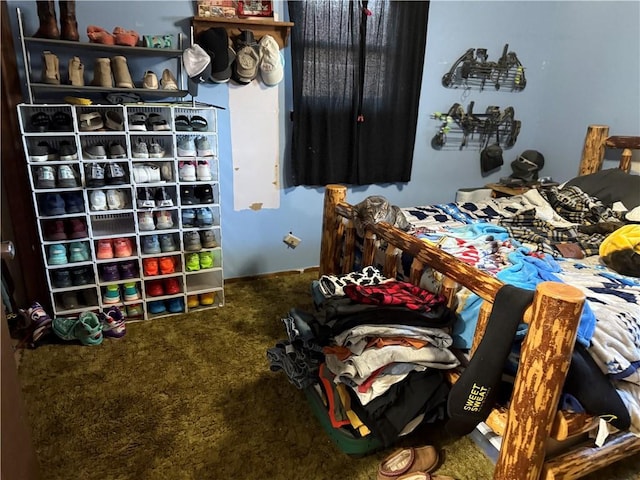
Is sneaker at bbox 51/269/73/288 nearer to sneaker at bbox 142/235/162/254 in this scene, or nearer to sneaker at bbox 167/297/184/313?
sneaker at bbox 142/235/162/254

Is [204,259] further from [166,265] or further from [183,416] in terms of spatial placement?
[183,416]

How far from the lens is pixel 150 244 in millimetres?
2506

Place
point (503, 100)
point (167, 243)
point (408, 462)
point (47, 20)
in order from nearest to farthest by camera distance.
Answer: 1. point (408, 462)
2. point (47, 20)
3. point (167, 243)
4. point (503, 100)

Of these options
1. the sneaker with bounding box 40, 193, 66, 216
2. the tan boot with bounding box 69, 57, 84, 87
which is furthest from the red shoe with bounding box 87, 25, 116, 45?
the sneaker with bounding box 40, 193, 66, 216

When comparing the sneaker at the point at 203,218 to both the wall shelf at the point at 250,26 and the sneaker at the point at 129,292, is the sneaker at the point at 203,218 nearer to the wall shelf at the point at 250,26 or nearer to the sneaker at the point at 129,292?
the sneaker at the point at 129,292

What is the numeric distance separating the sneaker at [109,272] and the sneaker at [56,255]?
207 mm

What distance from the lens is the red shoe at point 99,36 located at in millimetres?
2215

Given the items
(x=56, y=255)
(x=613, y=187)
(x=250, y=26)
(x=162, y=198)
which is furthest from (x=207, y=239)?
(x=613, y=187)

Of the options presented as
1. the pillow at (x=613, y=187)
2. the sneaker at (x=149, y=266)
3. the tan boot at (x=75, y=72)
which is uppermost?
the tan boot at (x=75, y=72)

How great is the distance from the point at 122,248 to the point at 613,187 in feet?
9.51

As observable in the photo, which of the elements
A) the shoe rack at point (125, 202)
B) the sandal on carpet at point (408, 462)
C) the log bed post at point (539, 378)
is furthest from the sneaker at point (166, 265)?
the log bed post at point (539, 378)

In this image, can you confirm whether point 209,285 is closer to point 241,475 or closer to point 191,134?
point 191,134

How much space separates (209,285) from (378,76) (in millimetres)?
1810

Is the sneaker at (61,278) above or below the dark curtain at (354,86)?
below
